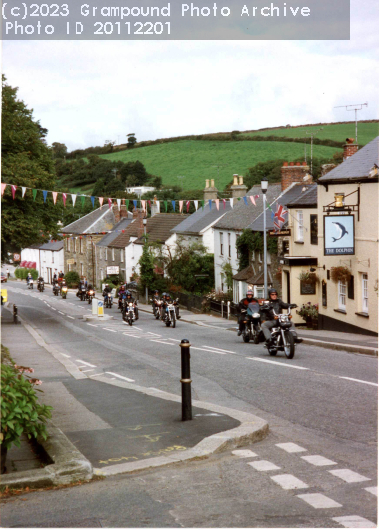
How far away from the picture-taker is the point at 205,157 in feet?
373

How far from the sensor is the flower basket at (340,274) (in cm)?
2737

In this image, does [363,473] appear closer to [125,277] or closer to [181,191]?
Answer: [125,277]

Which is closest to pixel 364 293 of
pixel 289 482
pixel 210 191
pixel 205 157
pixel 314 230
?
pixel 314 230

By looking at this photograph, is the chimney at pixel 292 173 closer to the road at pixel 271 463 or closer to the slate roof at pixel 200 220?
the slate roof at pixel 200 220

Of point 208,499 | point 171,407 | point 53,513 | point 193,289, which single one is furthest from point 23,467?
point 193,289

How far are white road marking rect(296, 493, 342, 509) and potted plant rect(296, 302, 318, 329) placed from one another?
25989mm

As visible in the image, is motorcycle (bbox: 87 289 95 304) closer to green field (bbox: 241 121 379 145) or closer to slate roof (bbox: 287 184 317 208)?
slate roof (bbox: 287 184 317 208)

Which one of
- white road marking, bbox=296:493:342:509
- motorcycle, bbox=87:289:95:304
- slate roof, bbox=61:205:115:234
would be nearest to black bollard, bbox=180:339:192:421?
white road marking, bbox=296:493:342:509

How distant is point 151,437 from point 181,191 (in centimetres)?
9111

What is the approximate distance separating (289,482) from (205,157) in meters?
109

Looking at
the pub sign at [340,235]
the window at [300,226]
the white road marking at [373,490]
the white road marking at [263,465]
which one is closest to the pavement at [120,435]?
the white road marking at [263,465]

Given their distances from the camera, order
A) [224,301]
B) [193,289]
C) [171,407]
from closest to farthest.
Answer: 1. [171,407]
2. [224,301]
3. [193,289]

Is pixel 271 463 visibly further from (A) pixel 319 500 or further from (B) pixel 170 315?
(B) pixel 170 315

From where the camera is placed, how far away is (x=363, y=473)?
6691mm
